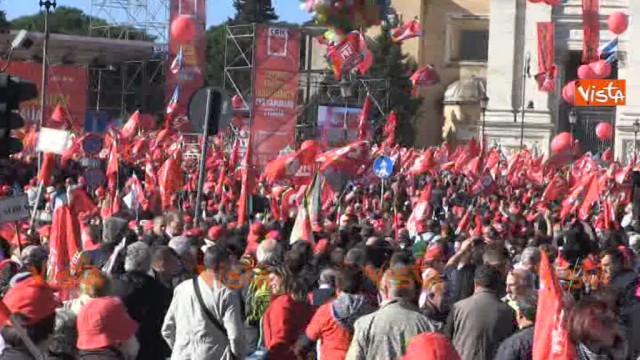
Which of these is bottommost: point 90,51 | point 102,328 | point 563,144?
point 102,328

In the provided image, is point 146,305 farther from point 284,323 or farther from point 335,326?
point 335,326

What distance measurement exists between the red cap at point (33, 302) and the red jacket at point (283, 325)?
316 centimetres

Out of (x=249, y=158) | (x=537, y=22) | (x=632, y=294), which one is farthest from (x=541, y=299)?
(x=537, y=22)

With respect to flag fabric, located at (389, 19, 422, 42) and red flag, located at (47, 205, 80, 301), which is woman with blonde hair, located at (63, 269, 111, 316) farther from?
flag fabric, located at (389, 19, 422, 42)

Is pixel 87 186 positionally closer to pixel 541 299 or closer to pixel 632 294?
pixel 632 294

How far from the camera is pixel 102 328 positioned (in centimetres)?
732

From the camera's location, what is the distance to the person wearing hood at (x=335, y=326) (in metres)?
9.34

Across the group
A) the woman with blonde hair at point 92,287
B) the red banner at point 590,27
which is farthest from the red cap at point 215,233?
the red banner at point 590,27

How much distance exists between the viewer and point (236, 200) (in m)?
26.7

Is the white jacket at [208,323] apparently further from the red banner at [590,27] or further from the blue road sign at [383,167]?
the red banner at [590,27]

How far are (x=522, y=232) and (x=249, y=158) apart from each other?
5126 millimetres

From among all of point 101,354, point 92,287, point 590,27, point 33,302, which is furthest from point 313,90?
point 33,302

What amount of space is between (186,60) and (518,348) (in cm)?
4913

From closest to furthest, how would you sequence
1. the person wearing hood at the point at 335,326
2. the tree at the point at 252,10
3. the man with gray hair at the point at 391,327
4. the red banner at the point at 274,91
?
1. the man with gray hair at the point at 391,327
2. the person wearing hood at the point at 335,326
3. the red banner at the point at 274,91
4. the tree at the point at 252,10
